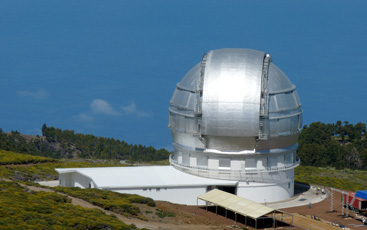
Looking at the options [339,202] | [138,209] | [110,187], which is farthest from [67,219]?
[339,202]

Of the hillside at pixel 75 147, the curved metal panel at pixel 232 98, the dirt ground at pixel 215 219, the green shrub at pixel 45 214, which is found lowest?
the dirt ground at pixel 215 219

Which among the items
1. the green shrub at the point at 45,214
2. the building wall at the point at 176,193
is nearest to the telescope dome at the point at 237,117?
the building wall at the point at 176,193

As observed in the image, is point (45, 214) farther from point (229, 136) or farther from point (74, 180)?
point (229, 136)

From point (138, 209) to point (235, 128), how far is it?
467 inches

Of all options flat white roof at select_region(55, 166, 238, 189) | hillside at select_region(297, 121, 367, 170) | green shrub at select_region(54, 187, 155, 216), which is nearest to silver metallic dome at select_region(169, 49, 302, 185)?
flat white roof at select_region(55, 166, 238, 189)

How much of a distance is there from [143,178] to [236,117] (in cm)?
1003

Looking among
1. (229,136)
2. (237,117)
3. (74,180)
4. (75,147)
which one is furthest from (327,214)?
(75,147)

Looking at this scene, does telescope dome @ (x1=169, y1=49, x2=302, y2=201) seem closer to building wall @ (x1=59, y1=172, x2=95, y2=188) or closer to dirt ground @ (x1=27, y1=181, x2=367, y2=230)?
dirt ground @ (x1=27, y1=181, x2=367, y2=230)

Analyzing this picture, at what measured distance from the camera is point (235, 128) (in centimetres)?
5703

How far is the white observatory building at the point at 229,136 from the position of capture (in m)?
57.2

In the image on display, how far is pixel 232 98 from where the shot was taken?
57.3m

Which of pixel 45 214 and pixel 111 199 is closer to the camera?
pixel 45 214

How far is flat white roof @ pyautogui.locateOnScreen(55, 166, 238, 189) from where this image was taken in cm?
5753

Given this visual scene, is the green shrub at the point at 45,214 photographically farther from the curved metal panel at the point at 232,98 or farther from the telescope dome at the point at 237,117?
the curved metal panel at the point at 232,98
